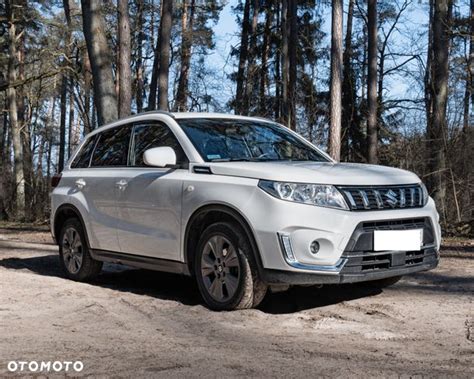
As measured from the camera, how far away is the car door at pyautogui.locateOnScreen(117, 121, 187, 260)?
5.41m

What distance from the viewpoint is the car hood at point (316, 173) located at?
15.1ft

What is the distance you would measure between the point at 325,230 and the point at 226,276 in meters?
1.05

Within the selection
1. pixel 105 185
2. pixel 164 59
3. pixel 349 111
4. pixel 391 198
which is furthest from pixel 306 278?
pixel 349 111

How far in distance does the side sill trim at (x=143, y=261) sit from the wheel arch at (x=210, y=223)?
0.13m

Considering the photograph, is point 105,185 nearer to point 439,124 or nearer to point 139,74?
point 439,124

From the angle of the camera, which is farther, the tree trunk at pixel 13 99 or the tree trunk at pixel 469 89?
the tree trunk at pixel 13 99

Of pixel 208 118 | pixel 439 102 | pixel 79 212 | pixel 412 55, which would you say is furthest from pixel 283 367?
pixel 412 55

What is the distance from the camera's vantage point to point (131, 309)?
5.32m

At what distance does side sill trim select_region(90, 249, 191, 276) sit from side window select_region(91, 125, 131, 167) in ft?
3.35

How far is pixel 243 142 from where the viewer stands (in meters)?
5.75

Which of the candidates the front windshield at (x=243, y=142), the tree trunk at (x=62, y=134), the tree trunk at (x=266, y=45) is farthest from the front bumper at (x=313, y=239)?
the tree trunk at (x=62, y=134)

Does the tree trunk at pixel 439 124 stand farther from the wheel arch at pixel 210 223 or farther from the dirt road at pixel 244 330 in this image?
the wheel arch at pixel 210 223

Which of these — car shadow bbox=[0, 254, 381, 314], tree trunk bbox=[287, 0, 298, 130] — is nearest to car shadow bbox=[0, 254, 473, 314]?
car shadow bbox=[0, 254, 381, 314]

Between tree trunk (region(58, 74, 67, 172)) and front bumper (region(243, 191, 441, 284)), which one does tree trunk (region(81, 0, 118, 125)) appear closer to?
front bumper (region(243, 191, 441, 284))
